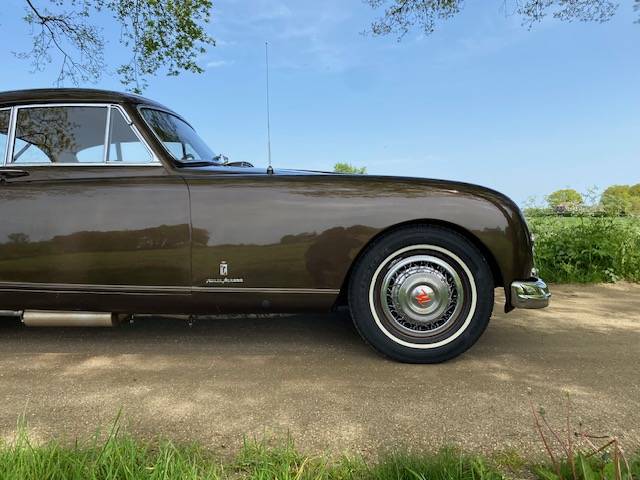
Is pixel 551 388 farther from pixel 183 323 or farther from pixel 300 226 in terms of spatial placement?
pixel 183 323

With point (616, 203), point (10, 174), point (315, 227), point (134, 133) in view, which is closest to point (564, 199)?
point (616, 203)

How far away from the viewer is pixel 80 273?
262 centimetres

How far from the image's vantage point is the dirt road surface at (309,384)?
1.81 m

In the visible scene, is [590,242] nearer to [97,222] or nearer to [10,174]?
[97,222]

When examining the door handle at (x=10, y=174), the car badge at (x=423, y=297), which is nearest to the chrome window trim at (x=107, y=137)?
the door handle at (x=10, y=174)

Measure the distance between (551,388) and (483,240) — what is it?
837 millimetres

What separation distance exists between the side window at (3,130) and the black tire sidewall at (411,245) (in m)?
2.37

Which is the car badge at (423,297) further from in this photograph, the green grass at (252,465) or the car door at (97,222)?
the car door at (97,222)

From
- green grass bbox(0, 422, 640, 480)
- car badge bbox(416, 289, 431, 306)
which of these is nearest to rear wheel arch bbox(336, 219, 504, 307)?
car badge bbox(416, 289, 431, 306)

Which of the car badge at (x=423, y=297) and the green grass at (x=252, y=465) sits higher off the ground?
the car badge at (x=423, y=297)

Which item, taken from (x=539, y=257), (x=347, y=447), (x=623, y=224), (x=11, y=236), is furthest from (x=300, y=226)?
(x=623, y=224)

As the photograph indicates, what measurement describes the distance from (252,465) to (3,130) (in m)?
2.70

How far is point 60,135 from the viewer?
9.33ft

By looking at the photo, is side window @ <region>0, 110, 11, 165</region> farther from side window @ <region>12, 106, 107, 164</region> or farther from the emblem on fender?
the emblem on fender
